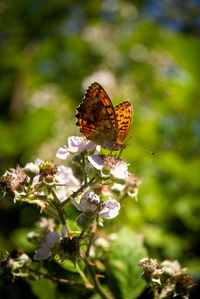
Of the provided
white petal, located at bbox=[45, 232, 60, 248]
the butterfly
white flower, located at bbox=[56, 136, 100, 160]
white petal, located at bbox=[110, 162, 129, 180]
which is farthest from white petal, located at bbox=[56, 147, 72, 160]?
white petal, located at bbox=[45, 232, 60, 248]

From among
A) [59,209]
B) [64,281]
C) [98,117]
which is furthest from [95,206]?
[98,117]

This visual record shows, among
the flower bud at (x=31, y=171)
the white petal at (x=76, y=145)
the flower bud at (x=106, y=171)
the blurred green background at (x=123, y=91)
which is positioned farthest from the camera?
the blurred green background at (x=123, y=91)

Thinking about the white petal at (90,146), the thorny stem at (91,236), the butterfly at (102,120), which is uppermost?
the butterfly at (102,120)

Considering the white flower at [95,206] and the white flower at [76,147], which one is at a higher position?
the white flower at [76,147]

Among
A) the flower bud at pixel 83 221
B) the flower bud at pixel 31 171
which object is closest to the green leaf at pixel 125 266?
the flower bud at pixel 83 221

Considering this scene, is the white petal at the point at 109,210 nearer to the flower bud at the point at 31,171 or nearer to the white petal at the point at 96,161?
the white petal at the point at 96,161

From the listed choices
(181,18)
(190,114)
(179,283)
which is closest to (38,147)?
(190,114)

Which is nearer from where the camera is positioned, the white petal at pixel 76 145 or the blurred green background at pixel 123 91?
the white petal at pixel 76 145

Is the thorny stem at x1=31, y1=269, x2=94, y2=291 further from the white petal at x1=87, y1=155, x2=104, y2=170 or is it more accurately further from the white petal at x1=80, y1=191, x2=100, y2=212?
the white petal at x1=87, y1=155, x2=104, y2=170
